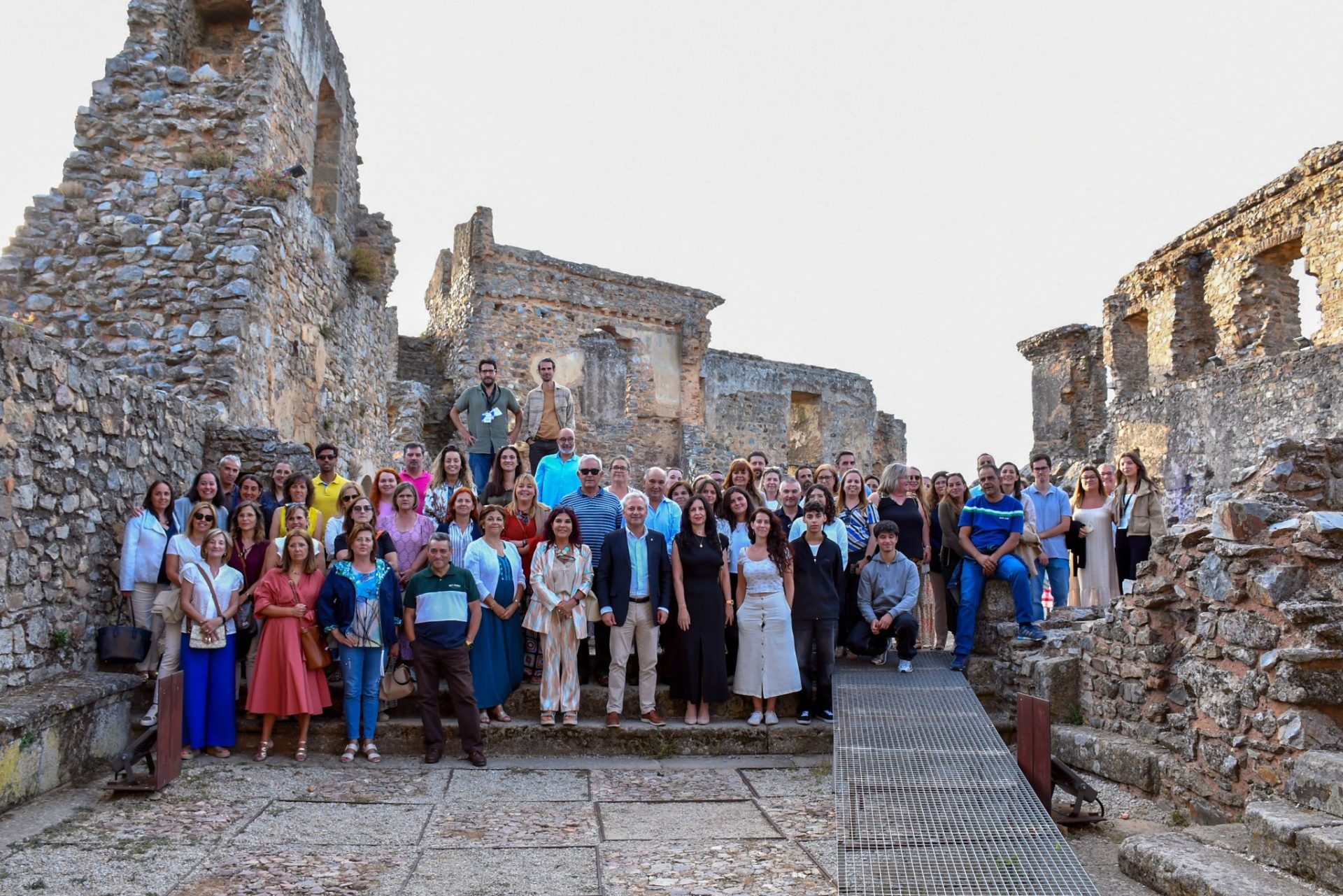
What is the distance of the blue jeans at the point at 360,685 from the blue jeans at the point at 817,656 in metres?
3.00

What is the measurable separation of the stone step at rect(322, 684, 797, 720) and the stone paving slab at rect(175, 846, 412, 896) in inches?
92.9

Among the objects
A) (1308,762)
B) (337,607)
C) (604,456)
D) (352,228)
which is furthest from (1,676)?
(604,456)

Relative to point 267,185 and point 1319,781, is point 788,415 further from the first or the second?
point 1319,781

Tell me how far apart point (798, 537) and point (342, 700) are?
3596 mm

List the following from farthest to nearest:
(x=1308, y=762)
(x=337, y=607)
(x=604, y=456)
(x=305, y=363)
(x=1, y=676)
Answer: (x=604, y=456), (x=305, y=363), (x=337, y=607), (x=1, y=676), (x=1308, y=762)

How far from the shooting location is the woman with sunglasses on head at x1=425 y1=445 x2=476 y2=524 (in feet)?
26.0

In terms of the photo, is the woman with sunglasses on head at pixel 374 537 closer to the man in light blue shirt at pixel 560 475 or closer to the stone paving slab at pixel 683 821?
the man in light blue shirt at pixel 560 475

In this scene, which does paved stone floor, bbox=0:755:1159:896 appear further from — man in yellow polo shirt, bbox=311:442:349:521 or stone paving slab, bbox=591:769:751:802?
man in yellow polo shirt, bbox=311:442:349:521

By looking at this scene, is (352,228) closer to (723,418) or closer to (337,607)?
(337,607)

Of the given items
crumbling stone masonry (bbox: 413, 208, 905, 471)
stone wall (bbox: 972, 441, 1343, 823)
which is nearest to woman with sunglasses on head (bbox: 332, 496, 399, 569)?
stone wall (bbox: 972, 441, 1343, 823)

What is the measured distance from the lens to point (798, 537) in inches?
298

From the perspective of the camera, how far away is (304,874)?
14.9 ft

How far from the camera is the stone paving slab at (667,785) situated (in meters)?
5.93

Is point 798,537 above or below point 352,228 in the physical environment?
below
